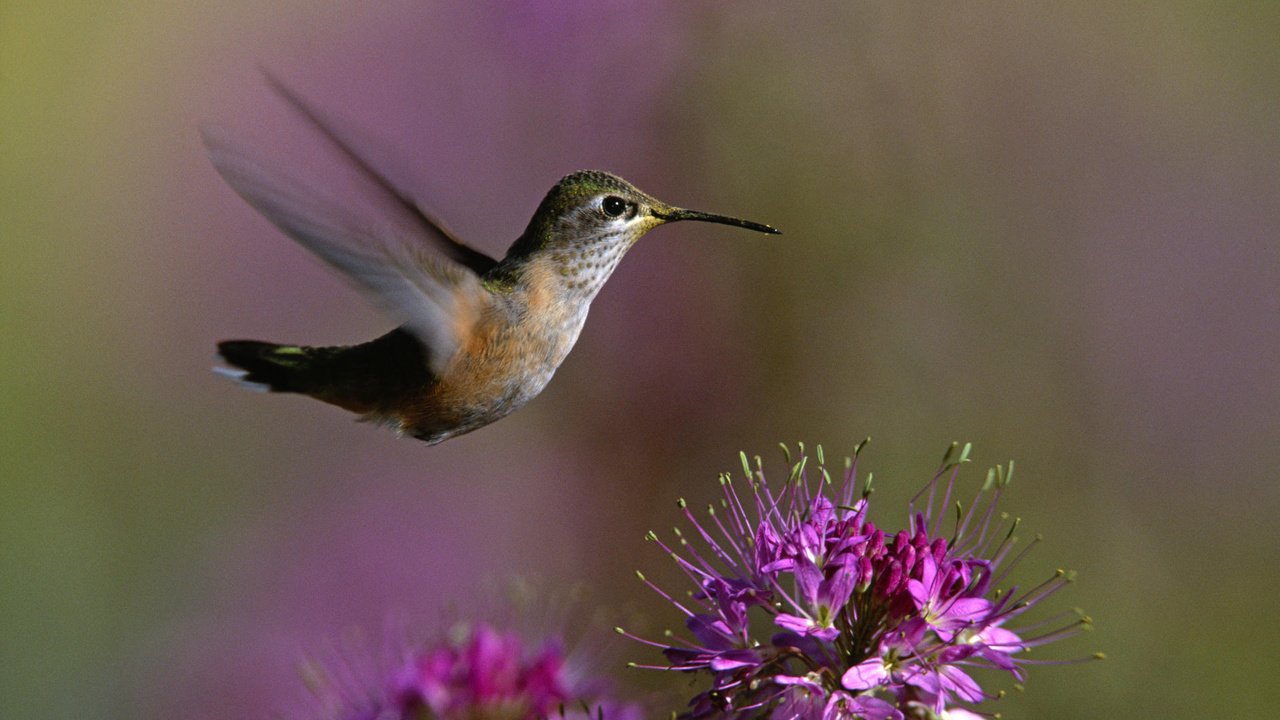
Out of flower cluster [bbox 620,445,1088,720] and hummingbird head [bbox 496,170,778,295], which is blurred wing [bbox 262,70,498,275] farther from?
flower cluster [bbox 620,445,1088,720]

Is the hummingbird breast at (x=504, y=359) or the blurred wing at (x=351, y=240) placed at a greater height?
the blurred wing at (x=351, y=240)

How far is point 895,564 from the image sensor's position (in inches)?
88.7

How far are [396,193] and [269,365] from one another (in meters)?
0.68

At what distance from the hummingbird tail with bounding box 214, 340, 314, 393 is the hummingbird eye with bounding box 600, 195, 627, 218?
763 mm

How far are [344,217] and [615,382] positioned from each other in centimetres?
273

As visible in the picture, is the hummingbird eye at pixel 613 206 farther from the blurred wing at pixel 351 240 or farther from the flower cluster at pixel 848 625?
the flower cluster at pixel 848 625

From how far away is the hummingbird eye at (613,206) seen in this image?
2.67m

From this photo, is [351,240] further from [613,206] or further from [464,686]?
[464,686]

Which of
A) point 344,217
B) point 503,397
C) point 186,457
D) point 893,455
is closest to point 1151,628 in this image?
point 893,455

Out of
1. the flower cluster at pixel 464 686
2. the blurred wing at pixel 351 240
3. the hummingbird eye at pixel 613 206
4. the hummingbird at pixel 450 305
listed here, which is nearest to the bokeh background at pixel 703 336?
the flower cluster at pixel 464 686

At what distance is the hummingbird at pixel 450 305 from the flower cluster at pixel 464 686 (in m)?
0.53

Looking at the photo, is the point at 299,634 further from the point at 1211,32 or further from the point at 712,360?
the point at 1211,32

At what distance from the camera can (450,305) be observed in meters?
2.46

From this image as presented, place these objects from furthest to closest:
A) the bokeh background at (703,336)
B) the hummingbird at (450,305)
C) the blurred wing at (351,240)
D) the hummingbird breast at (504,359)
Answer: the bokeh background at (703,336), the hummingbird breast at (504,359), the hummingbird at (450,305), the blurred wing at (351,240)
